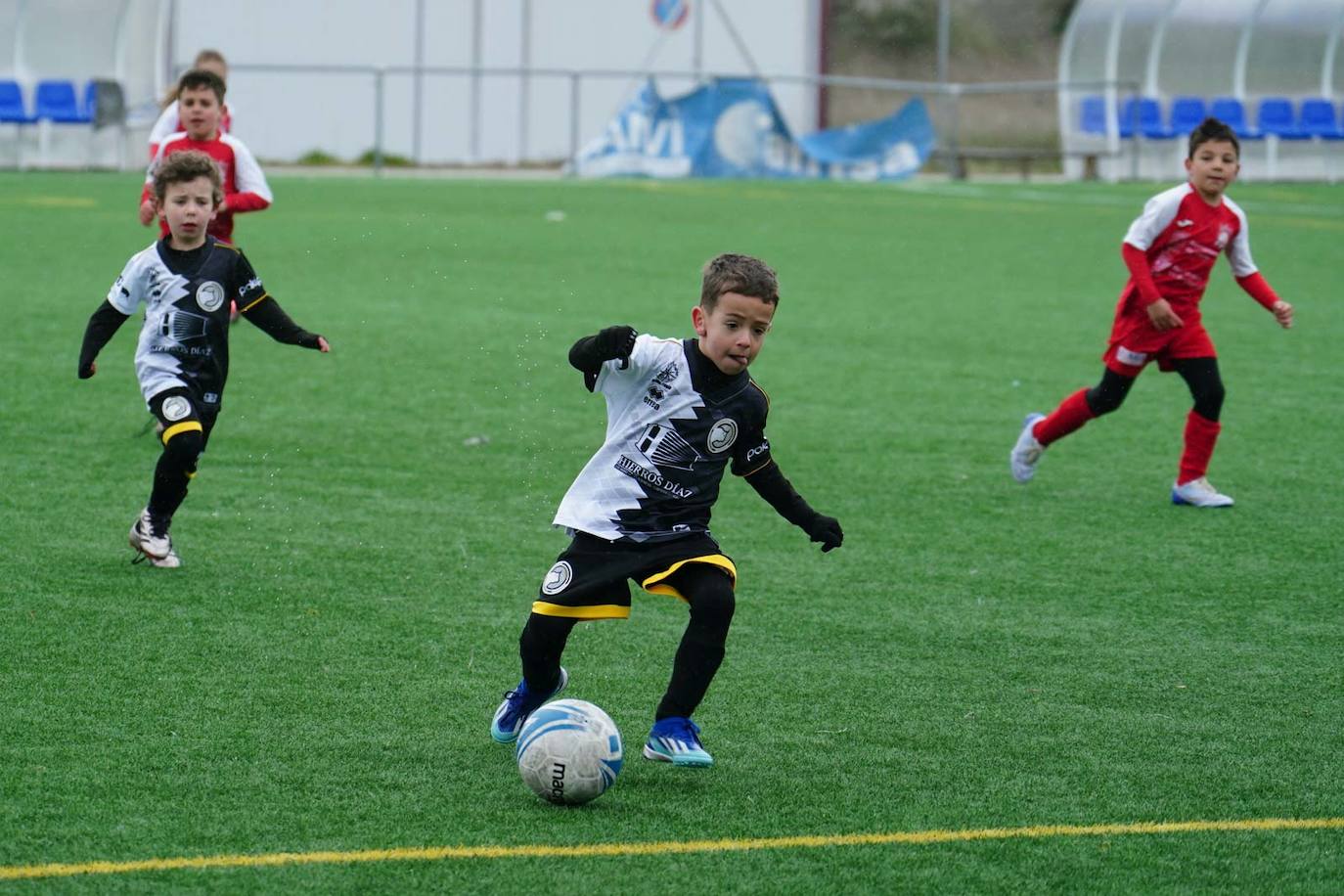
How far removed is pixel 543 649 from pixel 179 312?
2412 millimetres

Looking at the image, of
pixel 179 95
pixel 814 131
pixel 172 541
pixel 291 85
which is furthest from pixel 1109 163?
pixel 172 541

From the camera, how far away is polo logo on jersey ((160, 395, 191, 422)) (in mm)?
6039

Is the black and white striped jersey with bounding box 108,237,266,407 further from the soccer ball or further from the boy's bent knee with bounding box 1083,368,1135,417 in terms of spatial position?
the boy's bent knee with bounding box 1083,368,1135,417

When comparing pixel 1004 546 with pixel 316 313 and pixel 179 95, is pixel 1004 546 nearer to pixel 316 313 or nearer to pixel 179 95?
Answer: pixel 179 95

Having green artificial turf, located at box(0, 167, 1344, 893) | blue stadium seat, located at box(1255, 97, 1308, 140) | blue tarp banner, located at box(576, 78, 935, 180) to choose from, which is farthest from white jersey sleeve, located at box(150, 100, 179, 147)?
blue stadium seat, located at box(1255, 97, 1308, 140)

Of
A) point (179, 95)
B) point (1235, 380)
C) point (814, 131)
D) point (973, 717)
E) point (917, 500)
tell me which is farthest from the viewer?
point (814, 131)

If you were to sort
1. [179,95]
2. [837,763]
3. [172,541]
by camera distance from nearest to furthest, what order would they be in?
[837,763] < [172,541] < [179,95]

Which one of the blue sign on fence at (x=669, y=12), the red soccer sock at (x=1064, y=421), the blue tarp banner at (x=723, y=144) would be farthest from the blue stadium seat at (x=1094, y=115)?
the red soccer sock at (x=1064, y=421)

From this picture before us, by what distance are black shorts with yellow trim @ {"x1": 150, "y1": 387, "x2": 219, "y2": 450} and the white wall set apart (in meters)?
27.8

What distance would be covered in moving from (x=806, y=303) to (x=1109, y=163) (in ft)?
65.9

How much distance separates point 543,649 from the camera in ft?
14.3

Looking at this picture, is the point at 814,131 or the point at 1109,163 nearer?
the point at 1109,163

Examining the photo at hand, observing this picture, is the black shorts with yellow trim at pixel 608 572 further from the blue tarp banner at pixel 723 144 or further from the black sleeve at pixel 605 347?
the blue tarp banner at pixel 723 144

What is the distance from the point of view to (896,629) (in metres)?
5.63
